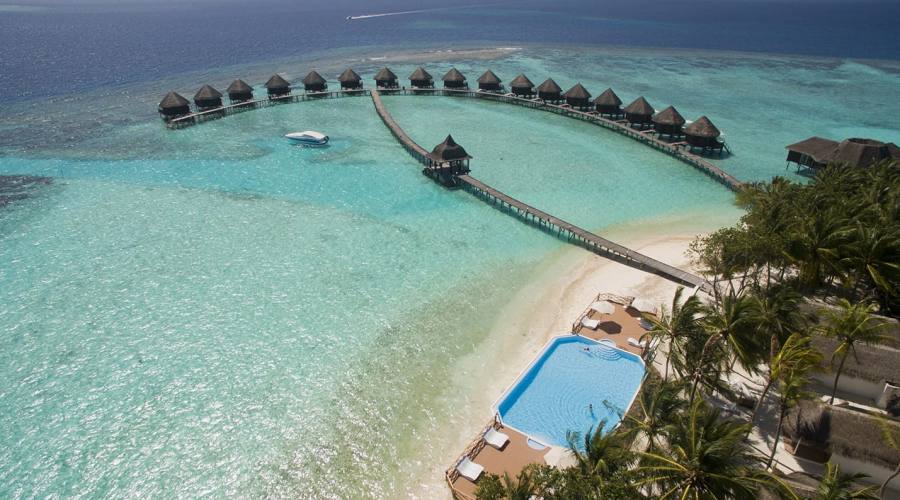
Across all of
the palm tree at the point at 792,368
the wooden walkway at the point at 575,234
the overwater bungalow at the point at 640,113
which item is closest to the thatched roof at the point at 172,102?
the wooden walkway at the point at 575,234

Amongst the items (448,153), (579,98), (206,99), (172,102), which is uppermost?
(579,98)

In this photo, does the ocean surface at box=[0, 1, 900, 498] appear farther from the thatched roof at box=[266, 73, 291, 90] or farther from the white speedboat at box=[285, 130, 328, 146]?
the thatched roof at box=[266, 73, 291, 90]

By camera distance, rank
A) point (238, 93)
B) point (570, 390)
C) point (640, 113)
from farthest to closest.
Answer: point (238, 93) < point (640, 113) < point (570, 390)

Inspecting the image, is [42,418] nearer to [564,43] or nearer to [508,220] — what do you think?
[508,220]

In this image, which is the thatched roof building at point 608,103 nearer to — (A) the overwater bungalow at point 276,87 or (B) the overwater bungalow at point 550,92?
(B) the overwater bungalow at point 550,92

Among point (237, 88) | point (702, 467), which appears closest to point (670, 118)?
point (702, 467)

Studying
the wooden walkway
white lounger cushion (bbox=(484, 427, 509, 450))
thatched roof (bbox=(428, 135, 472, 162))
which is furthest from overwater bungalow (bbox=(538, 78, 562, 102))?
white lounger cushion (bbox=(484, 427, 509, 450))

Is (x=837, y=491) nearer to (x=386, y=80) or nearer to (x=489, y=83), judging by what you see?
(x=489, y=83)
